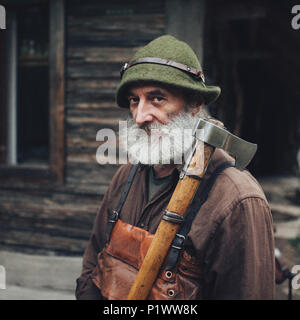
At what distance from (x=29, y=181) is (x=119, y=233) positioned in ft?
9.19

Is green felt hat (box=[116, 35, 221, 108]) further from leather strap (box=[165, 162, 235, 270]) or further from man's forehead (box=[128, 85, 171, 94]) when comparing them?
leather strap (box=[165, 162, 235, 270])

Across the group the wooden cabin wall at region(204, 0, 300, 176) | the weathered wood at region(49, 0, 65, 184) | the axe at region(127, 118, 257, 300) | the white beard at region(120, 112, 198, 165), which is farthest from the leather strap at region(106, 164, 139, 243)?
the wooden cabin wall at region(204, 0, 300, 176)

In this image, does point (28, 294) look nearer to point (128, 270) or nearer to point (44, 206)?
point (44, 206)

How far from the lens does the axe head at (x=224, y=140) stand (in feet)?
4.06

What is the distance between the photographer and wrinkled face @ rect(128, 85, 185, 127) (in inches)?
57.1

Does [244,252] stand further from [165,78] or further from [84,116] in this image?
[84,116]

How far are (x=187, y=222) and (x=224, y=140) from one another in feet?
1.20

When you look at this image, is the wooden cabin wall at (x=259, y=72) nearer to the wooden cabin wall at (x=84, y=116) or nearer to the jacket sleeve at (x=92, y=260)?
the wooden cabin wall at (x=84, y=116)

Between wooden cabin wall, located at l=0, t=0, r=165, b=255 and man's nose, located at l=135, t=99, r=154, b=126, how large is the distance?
213cm

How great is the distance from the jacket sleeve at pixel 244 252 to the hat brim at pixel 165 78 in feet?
1.75

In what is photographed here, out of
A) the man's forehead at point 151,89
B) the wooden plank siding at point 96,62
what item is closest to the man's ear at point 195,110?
the man's forehead at point 151,89

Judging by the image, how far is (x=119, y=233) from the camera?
149 centimetres
